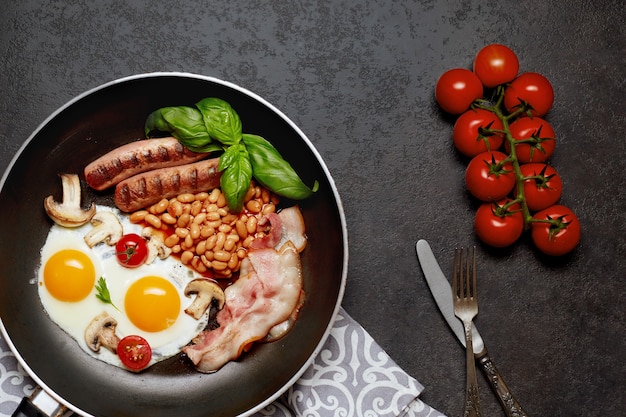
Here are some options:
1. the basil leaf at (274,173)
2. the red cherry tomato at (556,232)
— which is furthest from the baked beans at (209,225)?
the red cherry tomato at (556,232)

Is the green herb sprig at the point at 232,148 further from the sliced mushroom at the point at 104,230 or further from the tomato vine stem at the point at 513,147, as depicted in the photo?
the tomato vine stem at the point at 513,147

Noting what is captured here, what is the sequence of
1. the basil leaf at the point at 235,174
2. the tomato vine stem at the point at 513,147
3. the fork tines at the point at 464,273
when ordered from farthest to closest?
1. the fork tines at the point at 464,273
2. the tomato vine stem at the point at 513,147
3. the basil leaf at the point at 235,174

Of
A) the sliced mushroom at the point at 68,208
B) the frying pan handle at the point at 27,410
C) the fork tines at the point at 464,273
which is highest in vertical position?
→ the fork tines at the point at 464,273

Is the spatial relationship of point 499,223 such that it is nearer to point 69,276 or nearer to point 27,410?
point 69,276

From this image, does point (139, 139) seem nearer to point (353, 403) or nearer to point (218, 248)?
point (218, 248)

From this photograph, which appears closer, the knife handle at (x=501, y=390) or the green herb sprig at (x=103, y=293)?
the green herb sprig at (x=103, y=293)
